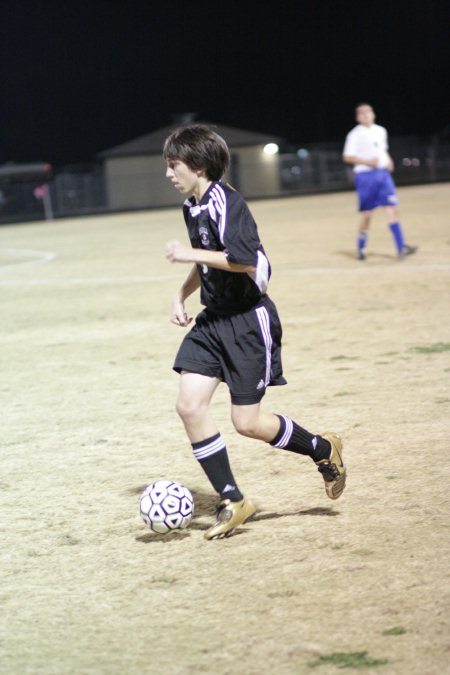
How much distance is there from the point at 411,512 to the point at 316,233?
16829 millimetres

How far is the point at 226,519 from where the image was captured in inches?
179

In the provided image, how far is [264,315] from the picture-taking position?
15.1 feet

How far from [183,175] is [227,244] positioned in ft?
1.31

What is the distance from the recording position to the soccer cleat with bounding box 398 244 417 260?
15109 mm

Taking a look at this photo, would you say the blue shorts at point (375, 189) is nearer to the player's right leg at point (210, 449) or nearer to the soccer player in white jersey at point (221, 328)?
the soccer player in white jersey at point (221, 328)

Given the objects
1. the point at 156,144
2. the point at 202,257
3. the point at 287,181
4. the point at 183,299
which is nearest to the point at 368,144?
the point at 183,299

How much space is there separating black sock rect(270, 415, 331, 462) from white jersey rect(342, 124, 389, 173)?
10.6 m

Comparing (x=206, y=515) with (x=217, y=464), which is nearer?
(x=217, y=464)

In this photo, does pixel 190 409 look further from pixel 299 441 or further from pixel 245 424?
pixel 299 441

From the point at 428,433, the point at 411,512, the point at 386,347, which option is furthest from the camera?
the point at 386,347

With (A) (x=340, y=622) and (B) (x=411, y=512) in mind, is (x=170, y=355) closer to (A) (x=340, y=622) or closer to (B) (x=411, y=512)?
(B) (x=411, y=512)

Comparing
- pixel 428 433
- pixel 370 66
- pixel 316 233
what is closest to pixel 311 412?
pixel 428 433

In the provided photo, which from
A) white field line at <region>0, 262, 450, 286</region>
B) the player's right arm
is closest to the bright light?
white field line at <region>0, 262, 450, 286</region>

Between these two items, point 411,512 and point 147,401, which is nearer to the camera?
point 411,512
